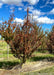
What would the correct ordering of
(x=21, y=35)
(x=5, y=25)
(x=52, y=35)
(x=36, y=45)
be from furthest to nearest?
(x=52, y=35), (x=5, y=25), (x=36, y=45), (x=21, y=35)

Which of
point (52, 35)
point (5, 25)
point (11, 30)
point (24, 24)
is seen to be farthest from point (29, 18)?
point (52, 35)

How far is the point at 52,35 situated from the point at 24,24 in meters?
4.89

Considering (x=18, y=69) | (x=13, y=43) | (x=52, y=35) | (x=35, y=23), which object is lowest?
(x=18, y=69)

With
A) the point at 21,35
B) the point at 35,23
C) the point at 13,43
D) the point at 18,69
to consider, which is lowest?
the point at 18,69

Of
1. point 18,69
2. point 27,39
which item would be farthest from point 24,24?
point 18,69

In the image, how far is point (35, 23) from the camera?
27.5ft

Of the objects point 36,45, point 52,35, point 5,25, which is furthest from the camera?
point 52,35

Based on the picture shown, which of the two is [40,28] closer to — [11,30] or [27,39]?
[27,39]

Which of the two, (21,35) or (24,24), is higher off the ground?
(24,24)

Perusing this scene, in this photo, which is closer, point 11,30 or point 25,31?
point 25,31

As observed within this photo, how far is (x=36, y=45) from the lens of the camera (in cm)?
814

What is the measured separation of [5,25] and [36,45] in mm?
3402

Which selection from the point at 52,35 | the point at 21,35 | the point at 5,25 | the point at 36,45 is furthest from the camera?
the point at 52,35

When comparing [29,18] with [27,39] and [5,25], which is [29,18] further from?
[5,25]
